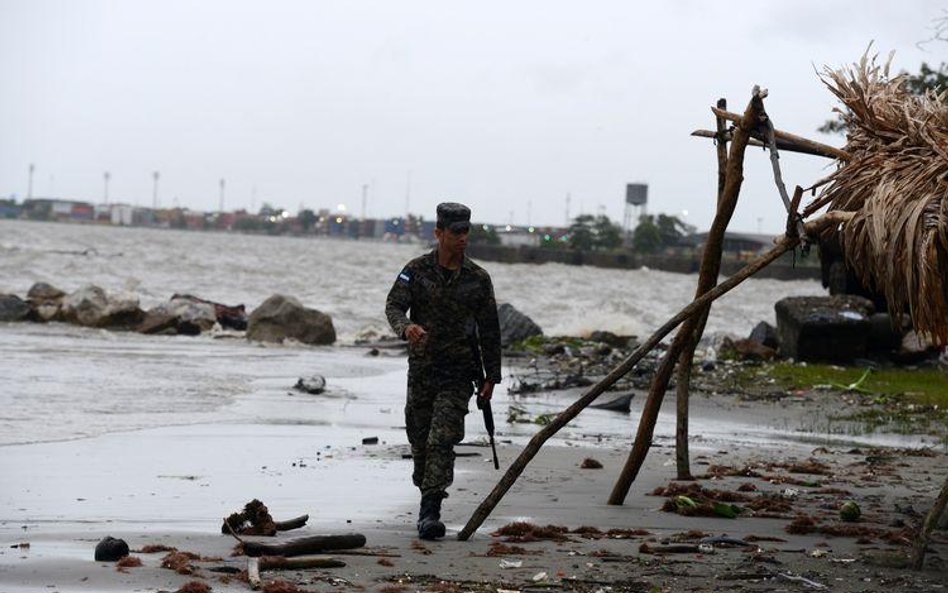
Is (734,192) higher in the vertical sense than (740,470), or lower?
higher

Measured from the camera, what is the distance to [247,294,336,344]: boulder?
96.2ft

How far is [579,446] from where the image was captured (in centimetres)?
1320

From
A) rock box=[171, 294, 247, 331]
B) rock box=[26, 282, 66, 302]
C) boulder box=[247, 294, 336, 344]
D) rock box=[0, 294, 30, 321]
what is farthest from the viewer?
rock box=[26, 282, 66, 302]

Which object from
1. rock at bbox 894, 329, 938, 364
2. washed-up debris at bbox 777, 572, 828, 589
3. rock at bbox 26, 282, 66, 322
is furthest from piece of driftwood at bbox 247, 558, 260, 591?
rock at bbox 26, 282, 66, 322

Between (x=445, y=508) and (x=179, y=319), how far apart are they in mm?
22416

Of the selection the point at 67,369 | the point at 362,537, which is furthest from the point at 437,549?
the point at 67,369

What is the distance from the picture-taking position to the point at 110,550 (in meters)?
7.02

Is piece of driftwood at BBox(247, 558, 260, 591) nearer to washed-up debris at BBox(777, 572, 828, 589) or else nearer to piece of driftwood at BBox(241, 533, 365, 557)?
piece of driftwood at BBox(241, 533, 365, 557)

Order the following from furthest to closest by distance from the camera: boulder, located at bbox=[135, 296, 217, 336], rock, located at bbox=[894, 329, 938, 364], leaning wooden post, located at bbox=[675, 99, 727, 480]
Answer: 1. boulder, located at bbox=[135, 296, 217, 336]
2. rock, located at bbox=[894, 329, 938, 364]
3. leaning wooden post, located at bbox=[675, 99, 727, 480]

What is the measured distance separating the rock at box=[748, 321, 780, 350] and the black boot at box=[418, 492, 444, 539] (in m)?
17.2

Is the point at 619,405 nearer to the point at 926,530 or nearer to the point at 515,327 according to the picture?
the point at 926,530

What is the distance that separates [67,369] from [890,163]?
45.5ft

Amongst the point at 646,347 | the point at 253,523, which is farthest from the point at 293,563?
the point at 646,347

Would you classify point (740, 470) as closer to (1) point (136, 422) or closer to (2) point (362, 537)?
(2) point (362, 537)
